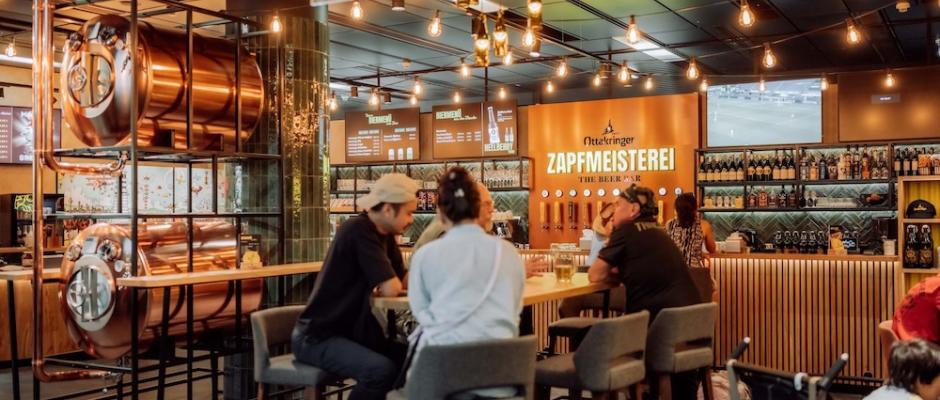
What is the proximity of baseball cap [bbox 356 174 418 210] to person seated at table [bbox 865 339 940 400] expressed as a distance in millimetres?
2088

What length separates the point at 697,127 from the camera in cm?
1093

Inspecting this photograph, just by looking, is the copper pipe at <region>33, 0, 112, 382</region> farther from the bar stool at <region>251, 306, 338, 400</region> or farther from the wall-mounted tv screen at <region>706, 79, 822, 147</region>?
the wall-mounted tv screen at <region>706, 79, 822, 147</region>

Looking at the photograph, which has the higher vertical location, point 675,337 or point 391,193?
point 391,193

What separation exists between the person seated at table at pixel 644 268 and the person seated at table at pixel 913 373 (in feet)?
5.13

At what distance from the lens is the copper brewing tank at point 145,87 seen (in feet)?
18.0

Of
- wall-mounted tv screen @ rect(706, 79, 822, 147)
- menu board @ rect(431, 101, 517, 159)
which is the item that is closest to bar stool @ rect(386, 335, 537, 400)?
wall-mounted tv screen @ rect(706, 79, 822, 147)

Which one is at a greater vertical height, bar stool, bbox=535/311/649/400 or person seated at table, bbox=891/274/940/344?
person seated at table, bbox=891/274/940/344

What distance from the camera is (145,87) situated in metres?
5.45

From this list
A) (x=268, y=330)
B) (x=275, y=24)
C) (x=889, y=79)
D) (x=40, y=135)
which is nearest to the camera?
(x=268, y=330)

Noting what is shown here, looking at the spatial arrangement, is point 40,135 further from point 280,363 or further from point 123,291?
point 280,363

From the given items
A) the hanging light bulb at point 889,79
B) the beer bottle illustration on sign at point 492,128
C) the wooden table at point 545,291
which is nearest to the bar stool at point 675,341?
the wooden table at point 545,291

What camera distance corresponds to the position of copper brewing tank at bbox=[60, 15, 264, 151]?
5488mm

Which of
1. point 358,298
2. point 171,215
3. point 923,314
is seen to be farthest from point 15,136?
point 923,314

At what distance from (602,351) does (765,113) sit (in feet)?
24.8
